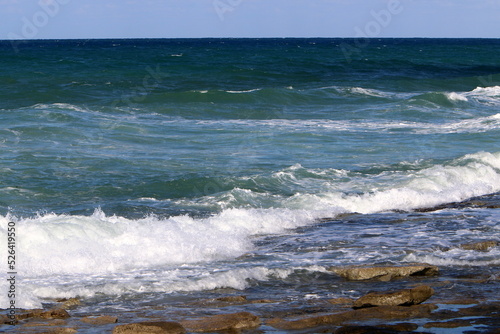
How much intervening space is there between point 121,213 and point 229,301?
460 cm

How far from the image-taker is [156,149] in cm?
1681

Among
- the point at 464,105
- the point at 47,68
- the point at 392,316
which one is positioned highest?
the point at 47,68

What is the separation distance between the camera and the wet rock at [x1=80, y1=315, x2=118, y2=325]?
6020 mm

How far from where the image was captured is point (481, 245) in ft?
28.8

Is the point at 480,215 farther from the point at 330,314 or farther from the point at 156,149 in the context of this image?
the point at 156,149

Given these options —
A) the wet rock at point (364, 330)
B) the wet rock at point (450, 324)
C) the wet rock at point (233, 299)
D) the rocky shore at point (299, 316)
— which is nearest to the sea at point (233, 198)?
the rocky shore at point (299, 316)

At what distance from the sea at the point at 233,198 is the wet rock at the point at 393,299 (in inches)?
23.2

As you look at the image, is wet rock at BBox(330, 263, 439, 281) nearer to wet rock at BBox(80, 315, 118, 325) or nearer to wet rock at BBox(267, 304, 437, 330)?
wet rock at BBox(267, 304, 437, 330)

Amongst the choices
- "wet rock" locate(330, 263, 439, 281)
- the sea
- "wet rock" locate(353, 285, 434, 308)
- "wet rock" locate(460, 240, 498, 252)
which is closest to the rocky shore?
"wet rock" locate(353, 285, 434, 308)

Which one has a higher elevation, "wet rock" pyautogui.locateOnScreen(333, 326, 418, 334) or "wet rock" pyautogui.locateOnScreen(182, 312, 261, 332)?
"wet rock" pyautogui.locateOnScreen(182, 312, 261, 332)

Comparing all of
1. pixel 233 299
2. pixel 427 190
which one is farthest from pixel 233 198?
pixel 233 299

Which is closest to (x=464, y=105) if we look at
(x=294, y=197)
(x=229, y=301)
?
(x=294, y=197)

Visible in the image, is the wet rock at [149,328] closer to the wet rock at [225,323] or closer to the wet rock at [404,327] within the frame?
the wet rock at [225,323]

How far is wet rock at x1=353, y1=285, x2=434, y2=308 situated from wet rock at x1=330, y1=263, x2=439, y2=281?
104 centimetres
